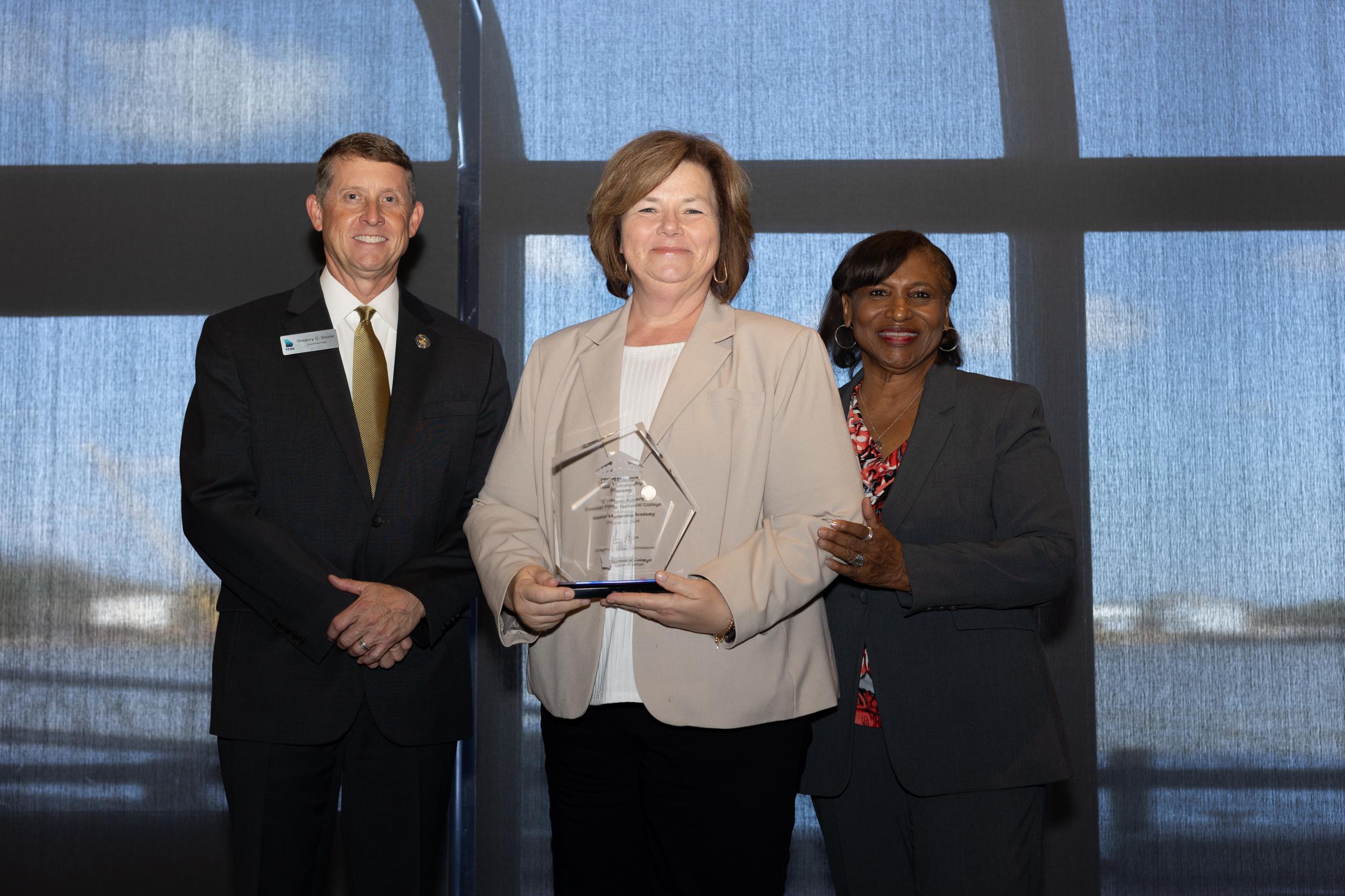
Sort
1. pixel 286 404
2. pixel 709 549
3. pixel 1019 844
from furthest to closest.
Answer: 1. pixel 286 404
2. pixel 1019 844
3. pixel 709 549

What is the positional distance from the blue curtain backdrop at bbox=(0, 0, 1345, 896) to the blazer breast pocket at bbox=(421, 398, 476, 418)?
107cm

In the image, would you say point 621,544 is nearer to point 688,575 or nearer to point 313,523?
point 688,575

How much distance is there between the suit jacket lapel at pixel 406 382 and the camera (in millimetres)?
2350

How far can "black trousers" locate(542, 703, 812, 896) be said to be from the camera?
184 cm

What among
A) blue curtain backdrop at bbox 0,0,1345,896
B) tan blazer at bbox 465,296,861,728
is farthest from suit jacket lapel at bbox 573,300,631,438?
blue curtain backdrop at bbox 0,0,1345,896

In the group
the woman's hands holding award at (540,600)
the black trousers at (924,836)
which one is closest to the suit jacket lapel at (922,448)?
the black trousers at (924,836)

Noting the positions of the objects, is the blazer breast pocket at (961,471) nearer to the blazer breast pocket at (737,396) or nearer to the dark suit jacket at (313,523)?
the blazer breast pocket at (737,396)

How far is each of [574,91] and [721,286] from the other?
5.43ft

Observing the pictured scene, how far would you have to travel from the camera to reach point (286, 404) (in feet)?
7.68

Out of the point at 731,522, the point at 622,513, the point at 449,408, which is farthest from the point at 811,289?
the point at 622,513

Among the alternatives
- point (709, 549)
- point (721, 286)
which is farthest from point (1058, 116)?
point (709, 549)

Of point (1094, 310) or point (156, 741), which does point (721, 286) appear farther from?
point (156, 741)

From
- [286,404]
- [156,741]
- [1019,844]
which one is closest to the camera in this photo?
[1019,844]

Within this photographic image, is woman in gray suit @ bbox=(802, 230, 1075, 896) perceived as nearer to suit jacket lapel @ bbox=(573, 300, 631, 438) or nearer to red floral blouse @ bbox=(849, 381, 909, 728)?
red floral blouse @ bbox=(849, 381, 909, 728)
